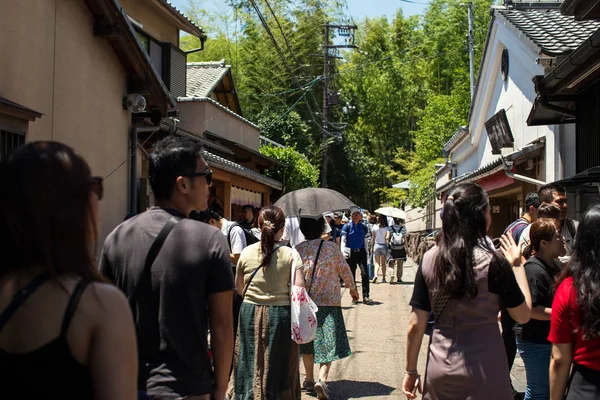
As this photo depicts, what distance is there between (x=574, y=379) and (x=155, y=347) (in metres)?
2.01

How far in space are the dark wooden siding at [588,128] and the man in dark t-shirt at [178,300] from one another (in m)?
8.57

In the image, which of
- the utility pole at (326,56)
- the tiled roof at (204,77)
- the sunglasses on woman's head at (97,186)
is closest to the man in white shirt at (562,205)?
the sunglasses on woman's head at (97,186)

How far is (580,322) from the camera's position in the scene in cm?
329

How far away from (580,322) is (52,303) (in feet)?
8.11

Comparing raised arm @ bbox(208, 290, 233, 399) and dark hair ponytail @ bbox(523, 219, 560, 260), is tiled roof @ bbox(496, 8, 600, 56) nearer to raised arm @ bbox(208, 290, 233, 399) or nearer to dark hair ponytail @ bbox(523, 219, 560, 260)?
dark hair ponytail @ bbox(523, 219, 560, 260)

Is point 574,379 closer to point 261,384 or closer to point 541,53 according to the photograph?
point 261,384

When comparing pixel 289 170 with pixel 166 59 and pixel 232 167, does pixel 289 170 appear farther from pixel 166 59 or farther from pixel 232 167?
pixel 232 167

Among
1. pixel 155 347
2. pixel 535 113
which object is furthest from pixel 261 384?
pixel 535 113

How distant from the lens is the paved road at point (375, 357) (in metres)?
7.45

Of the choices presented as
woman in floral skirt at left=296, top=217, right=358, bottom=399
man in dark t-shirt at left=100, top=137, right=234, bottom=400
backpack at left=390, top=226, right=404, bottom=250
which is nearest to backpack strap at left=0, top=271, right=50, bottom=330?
man in dark t-shirt at left=100, top=137, right=234, bottom=400

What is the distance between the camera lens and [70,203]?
77.3 inches

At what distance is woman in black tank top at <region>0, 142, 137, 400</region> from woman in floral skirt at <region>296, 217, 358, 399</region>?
5.28 m

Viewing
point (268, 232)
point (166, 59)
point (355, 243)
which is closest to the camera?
point (268, 232)

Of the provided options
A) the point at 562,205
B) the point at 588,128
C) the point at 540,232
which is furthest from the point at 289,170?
the point at 540,232
